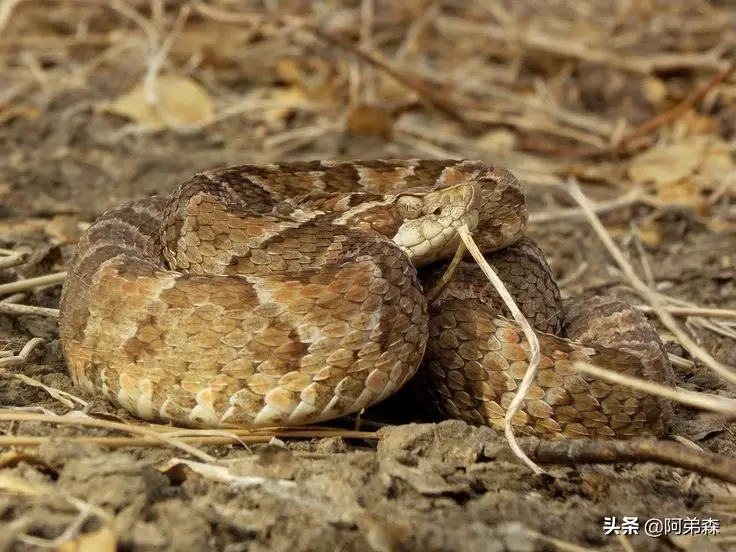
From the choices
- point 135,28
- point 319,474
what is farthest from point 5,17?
point 319,474

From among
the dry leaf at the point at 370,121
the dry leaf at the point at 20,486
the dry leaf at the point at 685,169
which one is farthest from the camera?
the dry leaf at the point at 370,121

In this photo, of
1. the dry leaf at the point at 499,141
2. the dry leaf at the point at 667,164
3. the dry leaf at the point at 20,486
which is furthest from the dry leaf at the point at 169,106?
the dry leaf at the point at 20,486

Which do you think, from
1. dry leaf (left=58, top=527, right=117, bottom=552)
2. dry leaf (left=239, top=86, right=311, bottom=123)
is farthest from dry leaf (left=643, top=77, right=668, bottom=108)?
dry leaf (left=58, top=527, right=117, bottom=552)

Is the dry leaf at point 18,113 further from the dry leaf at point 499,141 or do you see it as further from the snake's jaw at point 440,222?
the snake's jaw at point 440,222

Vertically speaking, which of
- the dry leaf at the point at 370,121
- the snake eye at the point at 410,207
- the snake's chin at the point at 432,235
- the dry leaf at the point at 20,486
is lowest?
the dry leaf at the point at 20,486

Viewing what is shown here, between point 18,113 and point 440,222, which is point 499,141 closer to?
point 18,113

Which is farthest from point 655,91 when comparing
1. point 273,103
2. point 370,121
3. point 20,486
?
point 20,486

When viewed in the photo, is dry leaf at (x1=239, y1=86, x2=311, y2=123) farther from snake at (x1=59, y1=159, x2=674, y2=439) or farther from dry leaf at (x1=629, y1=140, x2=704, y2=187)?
snake at (x1=59, y1=159, x2=674, y2=439)
